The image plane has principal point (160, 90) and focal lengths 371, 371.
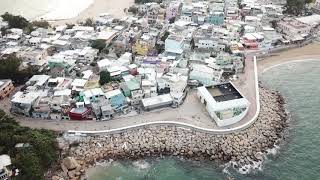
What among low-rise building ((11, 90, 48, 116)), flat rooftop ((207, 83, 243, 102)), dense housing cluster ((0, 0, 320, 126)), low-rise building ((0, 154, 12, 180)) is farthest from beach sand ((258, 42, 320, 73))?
low-rise building ((0, 154, 12, 180))

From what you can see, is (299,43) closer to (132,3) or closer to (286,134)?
(286,134)

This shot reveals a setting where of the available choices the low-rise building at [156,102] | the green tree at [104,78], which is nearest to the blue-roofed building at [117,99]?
the low-rise building at [156,102]

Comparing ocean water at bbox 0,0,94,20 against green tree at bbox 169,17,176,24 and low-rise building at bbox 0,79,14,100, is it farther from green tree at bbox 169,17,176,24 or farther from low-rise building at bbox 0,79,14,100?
low-rise building at bbox 0,79,14,100

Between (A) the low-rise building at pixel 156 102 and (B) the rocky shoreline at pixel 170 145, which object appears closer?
(B) the rocky shoreline at pixel 170 145

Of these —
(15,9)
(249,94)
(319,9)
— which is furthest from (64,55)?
(319,9)

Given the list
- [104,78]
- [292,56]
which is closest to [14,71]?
[104,78]

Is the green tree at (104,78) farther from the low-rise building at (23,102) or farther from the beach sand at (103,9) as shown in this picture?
the beach sand at (103,9)
